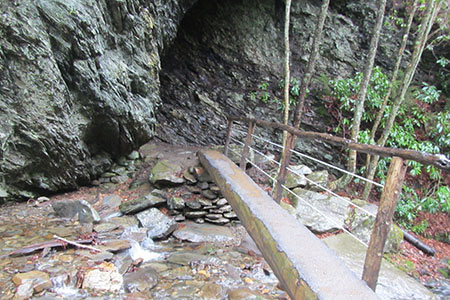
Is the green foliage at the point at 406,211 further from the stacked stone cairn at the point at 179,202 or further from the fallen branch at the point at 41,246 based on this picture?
the fallen branch at the point at 41,246

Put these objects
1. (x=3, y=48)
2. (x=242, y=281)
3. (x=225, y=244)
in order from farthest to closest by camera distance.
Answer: (x=225, y=244) → (x=3, y=48) → (x=242, y=281)

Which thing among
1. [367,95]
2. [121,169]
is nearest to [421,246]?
[367,95]

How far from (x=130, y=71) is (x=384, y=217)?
18.0 feet

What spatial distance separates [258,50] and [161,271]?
9.27m

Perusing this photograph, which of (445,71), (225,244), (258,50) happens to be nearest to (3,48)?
(225,244)

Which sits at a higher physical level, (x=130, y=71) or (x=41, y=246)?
(x=130, y=71)

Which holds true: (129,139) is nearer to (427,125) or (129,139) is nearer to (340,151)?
(340,151)

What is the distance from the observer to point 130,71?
227 inches

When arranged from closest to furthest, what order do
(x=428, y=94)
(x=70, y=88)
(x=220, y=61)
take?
(x=70, y=88) → (x=428, y=94) → (x=220, y=61)

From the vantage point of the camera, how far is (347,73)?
9891 mm

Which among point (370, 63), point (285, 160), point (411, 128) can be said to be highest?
point (370, 63)

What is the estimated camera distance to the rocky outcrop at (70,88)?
384 cm

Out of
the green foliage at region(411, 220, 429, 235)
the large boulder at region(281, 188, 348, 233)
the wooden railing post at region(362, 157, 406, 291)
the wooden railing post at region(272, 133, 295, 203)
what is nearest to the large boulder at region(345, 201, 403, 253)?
the large boulder at region(281, 188, 348, 233)

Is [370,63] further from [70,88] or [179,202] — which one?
[70,88]
